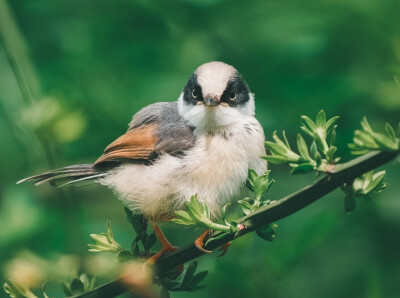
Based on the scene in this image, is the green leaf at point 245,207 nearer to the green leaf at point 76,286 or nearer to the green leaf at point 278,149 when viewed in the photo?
the green leaf at point 278,149

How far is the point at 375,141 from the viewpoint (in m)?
1.50

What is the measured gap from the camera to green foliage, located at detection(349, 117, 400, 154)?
1.47m

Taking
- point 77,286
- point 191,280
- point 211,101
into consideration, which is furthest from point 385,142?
point 211,101

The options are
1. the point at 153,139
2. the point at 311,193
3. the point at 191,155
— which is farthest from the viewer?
the point at 153,139

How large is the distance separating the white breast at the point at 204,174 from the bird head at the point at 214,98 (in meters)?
0.06

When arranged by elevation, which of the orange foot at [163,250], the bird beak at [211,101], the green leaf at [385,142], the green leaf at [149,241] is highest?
the green leaf at [385,142]

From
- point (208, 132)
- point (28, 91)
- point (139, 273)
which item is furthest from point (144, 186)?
point (139, 273)

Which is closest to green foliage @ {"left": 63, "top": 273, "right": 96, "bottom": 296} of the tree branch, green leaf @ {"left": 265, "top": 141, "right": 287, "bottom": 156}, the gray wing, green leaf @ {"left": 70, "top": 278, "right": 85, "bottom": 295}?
green leaf @ {"left": 70, "top": 278, "right": 85, "bottom": 295}

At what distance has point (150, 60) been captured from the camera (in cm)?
441

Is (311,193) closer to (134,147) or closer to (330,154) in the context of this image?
(330,154)

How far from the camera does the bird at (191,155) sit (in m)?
2.85

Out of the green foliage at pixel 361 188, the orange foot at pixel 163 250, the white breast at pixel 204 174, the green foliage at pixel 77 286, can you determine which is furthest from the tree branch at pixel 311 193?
the white breast at pixel 204 174

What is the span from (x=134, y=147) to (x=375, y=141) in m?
1.92

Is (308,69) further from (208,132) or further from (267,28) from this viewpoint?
(208,132)
